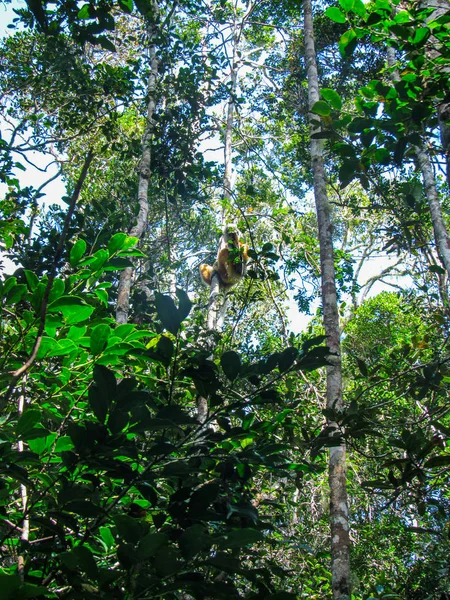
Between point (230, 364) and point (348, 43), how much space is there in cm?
157

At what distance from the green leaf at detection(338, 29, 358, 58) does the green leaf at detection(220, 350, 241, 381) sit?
4.95ft

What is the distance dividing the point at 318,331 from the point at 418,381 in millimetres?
5244

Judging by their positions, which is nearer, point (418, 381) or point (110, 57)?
point (418, 381)

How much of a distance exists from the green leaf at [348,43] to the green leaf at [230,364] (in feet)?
4.95

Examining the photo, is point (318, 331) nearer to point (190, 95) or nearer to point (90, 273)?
point (190, 95)

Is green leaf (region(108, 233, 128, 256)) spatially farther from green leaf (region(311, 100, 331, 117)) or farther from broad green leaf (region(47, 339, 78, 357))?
green leaf (region(311, 100, 331, 117))

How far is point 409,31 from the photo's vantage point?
197 centimetres

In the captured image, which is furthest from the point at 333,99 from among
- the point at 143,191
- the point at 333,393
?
the point at 143,191

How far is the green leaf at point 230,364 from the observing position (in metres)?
1.20

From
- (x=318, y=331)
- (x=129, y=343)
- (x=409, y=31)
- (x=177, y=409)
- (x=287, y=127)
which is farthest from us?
(x=287, y=127)

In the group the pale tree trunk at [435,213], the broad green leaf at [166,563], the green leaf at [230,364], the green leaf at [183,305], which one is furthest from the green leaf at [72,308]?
the pale tree trunk at [435,213]

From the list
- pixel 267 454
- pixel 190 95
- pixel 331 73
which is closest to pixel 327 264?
pixel 267 454

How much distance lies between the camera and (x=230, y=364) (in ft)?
3.96

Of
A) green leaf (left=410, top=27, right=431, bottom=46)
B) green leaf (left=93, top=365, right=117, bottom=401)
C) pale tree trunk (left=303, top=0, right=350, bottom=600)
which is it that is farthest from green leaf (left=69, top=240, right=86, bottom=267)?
green leaf (left=410, top=27, right=431, bottom=46)
